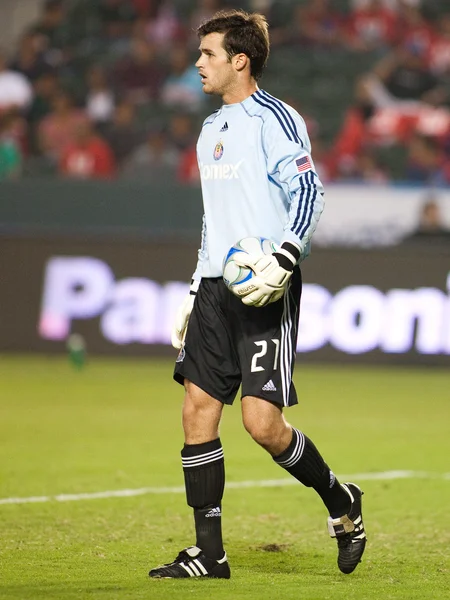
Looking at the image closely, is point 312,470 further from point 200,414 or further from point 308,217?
point 308,217

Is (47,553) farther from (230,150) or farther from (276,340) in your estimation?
(230,150)

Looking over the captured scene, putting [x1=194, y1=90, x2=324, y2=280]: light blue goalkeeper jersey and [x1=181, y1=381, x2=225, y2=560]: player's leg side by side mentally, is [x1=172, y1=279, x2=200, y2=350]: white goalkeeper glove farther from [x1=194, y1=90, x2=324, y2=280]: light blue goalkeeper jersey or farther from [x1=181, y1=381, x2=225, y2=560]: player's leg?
[x1=181, y1=381, x2=225, y2=560]: player's leg

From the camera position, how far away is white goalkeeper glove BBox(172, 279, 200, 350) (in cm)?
548

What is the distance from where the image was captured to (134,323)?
49.9ft

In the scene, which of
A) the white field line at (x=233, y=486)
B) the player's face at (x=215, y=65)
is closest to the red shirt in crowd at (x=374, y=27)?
the white field line at (x=233, y=486)

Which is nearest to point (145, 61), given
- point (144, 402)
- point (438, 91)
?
point (438, 91)

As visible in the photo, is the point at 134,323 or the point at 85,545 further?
the point at 134,323

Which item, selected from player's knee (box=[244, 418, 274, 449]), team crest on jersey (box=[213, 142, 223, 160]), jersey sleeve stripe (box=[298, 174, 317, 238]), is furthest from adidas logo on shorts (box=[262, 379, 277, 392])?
team crest on jersey (box=[213, 142, 223, 160])

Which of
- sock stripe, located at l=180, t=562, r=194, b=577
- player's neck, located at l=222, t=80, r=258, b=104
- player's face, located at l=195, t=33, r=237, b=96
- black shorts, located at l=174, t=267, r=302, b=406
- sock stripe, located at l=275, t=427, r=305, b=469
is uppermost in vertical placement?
player's face, located at l=195, t=33, r=237, b=96

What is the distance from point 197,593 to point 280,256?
144cm

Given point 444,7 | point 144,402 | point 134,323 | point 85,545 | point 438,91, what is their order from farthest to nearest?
point 444,7 → point 438,91 → point 134,323 → point 144,402 → point 85,545

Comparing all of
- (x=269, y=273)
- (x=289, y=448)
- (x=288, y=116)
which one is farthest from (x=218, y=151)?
(x=289, y=448)

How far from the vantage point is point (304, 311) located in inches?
581

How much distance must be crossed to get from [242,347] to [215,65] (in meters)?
1.29
